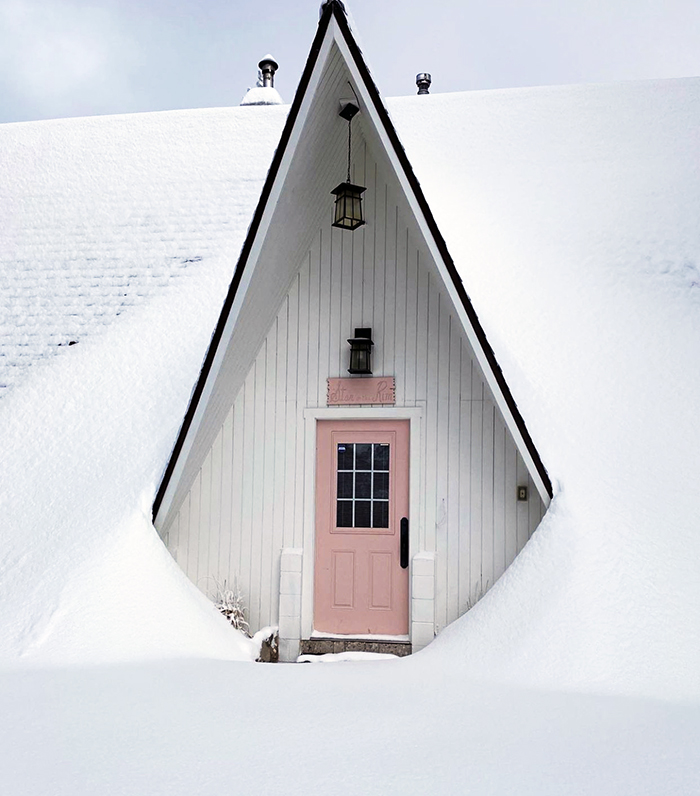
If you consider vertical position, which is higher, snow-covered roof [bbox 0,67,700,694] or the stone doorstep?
snow-covered roof [bbox 0,67,700,694]

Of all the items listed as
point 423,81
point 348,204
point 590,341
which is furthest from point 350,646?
point 423,81

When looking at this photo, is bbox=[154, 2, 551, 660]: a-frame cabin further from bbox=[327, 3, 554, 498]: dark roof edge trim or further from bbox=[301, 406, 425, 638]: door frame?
bbox=[327, 3, 554, 498]: dark roof edge trim

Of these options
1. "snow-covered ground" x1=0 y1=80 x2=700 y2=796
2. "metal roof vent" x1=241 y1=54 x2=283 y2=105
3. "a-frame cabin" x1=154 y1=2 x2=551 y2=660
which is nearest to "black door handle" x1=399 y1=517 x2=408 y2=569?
"a-frame cabin" x1=154 y1=2 x2=551 y2=660

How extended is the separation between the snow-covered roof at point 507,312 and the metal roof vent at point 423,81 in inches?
116

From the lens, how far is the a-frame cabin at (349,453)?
622 cm

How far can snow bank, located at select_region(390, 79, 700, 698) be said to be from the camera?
4762mm

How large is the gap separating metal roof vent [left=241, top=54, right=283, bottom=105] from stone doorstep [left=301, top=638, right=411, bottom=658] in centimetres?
1097

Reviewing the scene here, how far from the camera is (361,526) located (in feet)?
21.4

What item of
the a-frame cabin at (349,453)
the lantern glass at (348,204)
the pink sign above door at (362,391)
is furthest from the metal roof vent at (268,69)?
the pink sign above door at (362,391)

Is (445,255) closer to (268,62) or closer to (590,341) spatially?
(590,341)

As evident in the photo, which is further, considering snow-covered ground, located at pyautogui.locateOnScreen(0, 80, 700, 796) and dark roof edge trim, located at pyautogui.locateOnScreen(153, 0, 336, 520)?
dark roof edge trim, located at pyautogui.locateOnScreen(153, 0, 336, 520)

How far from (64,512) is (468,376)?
10.8ft

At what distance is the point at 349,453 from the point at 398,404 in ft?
1.91

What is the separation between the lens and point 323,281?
677 cm
